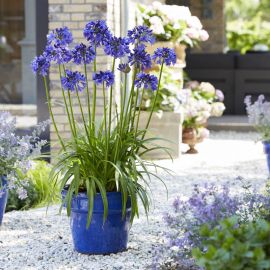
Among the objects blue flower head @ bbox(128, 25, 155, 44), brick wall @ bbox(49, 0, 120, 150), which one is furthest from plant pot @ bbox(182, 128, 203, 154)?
blue flower head @ bbox(128, 25, 155, 44)

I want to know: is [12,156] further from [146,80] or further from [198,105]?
[198,105]

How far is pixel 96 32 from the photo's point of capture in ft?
12.2

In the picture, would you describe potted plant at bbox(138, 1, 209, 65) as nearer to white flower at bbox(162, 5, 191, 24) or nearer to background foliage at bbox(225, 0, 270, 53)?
white flower at bbox(162, 5, 191, 24)

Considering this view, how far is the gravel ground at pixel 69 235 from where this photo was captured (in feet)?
12.6

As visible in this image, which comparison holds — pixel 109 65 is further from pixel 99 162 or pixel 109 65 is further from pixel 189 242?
pixel 189 242

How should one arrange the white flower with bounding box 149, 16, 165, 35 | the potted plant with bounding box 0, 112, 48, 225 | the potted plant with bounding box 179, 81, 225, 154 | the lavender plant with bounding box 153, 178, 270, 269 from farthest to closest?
the potted plant with bounding box 179, 81, 225, 154 < the white flower with bounding box 149, 16, 165, 35 < the potted plant with bounding box 0, 112, 48, 225 < the lavender plant with bounding box 153, 178, 270, 269

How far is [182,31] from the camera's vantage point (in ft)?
24.9

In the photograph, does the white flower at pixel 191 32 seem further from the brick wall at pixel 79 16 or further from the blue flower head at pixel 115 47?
the blue flower head at pixel 115 47

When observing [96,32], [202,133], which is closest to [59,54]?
[96,32]

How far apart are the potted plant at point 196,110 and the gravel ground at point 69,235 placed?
2.27 feet

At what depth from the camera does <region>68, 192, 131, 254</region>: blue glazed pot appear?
150 inches

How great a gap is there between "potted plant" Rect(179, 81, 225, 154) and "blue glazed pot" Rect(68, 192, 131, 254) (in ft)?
11.5

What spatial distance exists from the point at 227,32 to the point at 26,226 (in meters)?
9.05

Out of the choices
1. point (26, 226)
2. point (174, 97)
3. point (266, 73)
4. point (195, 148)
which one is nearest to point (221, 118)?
point (266, 73)
